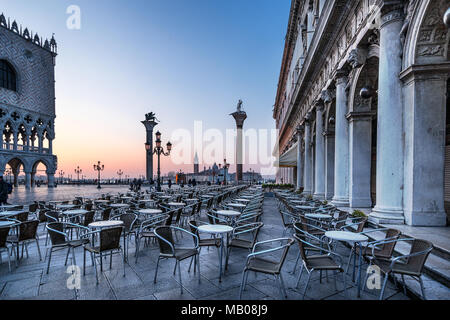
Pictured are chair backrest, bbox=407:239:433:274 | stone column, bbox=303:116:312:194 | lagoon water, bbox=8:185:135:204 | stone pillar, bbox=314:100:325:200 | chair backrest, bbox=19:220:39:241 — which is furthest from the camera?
lagoon water, bbox=8:185:135:204

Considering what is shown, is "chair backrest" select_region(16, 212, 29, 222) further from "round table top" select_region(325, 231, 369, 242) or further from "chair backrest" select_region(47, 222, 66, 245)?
"round table top" select_region(325, 231, 369, 242)

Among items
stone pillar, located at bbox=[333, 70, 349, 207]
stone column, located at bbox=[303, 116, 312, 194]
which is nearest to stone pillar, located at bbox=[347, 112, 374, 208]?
stone pillar, located at bbox=[333, 70, 349, 207]

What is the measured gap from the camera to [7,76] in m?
35.9

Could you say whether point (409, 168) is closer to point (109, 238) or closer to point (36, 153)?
point (109, 238)

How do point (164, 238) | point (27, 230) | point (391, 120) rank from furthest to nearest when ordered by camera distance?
point (391, 120)
point (27, 230)
point (164, 238)

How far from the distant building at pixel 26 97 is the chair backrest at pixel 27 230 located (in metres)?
37.6

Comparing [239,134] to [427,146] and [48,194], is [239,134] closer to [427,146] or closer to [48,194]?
[48,194]

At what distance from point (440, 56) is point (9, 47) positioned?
48971mm

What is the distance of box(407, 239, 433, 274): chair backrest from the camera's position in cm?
294

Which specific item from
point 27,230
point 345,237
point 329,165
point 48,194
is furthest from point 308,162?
point 48,194

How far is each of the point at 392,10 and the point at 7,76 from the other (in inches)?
1864

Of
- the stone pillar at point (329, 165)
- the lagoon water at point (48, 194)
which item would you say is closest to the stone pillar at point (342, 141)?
the stone pillar at point (329, 165)

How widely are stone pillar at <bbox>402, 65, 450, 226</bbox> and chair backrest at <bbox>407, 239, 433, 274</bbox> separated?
111 inches
